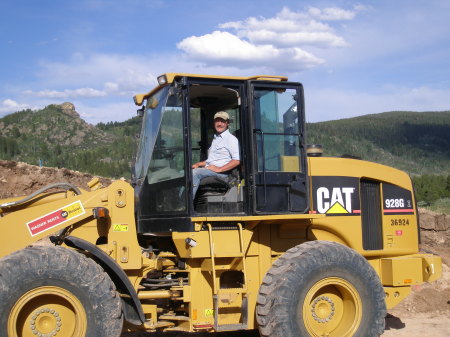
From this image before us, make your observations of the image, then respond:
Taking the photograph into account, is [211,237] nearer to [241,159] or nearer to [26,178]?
[241,159]

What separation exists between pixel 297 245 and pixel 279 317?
0.94 m

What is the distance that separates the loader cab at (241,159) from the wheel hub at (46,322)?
1359mm

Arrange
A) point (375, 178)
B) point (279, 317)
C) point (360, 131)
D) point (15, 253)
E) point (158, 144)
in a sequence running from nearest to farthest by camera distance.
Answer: point (15, 253), point (279, 317), point (158, 144), point (375, 178), point (360, 131)

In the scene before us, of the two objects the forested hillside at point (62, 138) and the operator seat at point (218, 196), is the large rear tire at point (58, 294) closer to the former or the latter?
the operator seat at point (218, 196)

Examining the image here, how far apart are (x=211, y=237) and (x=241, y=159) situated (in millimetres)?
933

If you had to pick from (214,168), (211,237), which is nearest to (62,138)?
(214,168)

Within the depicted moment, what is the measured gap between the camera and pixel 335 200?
271 inches

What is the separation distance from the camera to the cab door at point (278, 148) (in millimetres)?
6215

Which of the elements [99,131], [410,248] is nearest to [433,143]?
[99,131]

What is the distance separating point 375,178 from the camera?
7.28 m

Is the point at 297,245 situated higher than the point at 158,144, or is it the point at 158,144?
the point at 158,144

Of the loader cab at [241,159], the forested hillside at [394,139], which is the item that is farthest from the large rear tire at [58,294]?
the forested hillside at [394,139]

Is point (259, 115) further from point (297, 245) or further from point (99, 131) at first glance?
point (99, 131)

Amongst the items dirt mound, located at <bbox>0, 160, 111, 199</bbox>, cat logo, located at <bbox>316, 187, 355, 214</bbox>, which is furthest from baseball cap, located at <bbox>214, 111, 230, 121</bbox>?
dirt mound, located at <bbox>0, 160, 111, 199</bbox>
